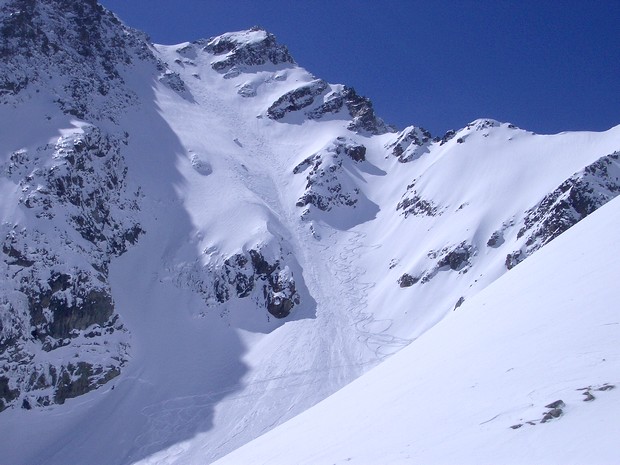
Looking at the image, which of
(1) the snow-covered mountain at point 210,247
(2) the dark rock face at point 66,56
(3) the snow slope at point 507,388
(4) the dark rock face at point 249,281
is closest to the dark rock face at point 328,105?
(1) the snow-covered mountain at point 210,247

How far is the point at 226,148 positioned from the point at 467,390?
6343 cm

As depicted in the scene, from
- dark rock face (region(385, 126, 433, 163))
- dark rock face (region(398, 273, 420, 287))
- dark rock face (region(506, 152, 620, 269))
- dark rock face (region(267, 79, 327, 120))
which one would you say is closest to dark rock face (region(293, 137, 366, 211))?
dark rock face (region(385, 126, 433, 163))

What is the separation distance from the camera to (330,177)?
6412 cm

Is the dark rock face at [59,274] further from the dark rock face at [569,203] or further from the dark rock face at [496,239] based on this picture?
the dark rock face at [569,203]

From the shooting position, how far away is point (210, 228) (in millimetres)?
50781

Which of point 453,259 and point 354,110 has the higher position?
point 354,110

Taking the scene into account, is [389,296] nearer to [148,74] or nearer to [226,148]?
[226,148]

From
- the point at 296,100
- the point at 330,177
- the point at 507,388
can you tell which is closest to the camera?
the point at 507,388

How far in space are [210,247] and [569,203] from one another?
29235 millimetres

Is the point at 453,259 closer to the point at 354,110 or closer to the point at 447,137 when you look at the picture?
the point at 447,137

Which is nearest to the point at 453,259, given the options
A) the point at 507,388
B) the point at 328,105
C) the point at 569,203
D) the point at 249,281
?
the point at 569,203

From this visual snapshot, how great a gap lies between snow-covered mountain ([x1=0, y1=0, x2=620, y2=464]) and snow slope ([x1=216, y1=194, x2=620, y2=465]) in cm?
40

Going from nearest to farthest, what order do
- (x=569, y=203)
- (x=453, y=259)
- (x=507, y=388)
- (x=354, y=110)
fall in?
(x=507, y=388) < (x=569, y=203) < (x=453, y=259) < (x=354, y=110)

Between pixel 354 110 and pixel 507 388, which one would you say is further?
pixel 354 110
